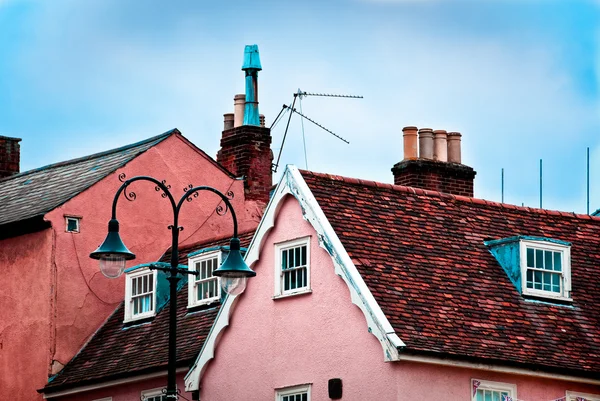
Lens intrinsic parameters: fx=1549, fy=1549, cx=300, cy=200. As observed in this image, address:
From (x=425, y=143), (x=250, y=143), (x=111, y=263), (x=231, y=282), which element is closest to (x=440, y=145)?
(x=425, y=143)

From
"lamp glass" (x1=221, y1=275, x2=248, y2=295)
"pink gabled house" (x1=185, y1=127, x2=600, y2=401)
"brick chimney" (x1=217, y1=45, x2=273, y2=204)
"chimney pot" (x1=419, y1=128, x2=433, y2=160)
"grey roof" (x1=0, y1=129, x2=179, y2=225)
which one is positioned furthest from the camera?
"brick chimney" (x1=217, y1=45, x2=273, y2=204)

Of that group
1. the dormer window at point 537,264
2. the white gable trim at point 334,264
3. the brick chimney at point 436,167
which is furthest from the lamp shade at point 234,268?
the brick chimney at point 436,167

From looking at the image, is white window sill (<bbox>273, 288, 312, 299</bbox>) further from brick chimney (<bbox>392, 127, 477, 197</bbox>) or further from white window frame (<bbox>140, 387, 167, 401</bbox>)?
brick chimney (<bbox>392, 127, 477, 197</bbox>)

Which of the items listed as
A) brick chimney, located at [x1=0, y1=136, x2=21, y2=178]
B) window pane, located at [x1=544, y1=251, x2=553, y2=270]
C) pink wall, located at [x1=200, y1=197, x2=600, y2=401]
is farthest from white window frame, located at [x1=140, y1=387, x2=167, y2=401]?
brick chimney, located at [x1=0, y1=136, x2=21, y2=178]

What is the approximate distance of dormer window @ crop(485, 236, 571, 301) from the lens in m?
31.0

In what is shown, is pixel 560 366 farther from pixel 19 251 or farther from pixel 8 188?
pixel 8 188

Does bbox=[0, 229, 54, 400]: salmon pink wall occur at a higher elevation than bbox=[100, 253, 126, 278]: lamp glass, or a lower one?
higher

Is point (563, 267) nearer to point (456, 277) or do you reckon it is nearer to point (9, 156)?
point (456, 277)

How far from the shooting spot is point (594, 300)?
31672 mm

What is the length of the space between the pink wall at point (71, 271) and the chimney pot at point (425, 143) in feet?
21.0

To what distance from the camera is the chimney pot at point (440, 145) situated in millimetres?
37188

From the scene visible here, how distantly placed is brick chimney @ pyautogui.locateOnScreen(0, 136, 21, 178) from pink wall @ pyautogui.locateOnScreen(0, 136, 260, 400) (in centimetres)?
782

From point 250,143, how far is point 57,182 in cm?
510

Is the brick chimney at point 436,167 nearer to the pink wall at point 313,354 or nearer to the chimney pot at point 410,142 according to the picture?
the chimney pot at point 410,142
